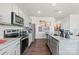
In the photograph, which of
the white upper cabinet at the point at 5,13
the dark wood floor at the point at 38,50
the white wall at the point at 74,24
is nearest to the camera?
the white upper cabinet at the point at 5,13

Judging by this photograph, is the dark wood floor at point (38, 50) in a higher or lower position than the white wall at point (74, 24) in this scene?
lower

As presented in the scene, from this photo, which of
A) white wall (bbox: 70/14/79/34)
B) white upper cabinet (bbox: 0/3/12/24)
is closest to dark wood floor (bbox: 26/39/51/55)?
white upper cabinet (bbox: 0/3/12/24)

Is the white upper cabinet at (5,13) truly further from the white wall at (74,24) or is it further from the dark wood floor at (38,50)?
the white wall at (74,24)

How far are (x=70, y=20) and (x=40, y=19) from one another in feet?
11.5

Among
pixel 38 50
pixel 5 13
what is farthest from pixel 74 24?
pixel 5 13

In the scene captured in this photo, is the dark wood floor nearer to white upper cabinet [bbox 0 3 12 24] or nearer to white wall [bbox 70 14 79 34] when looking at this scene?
white upper cabinet [bbox 0 3 12 24]

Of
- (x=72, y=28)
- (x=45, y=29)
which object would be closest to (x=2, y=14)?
(x=72, y=28)

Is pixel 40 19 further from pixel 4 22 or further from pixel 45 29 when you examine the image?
pixel 4 22

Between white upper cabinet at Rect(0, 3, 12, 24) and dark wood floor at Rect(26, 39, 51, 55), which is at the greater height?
white upper cabinet at Rect(0, 3, 12, 24)

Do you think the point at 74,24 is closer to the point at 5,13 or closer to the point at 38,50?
the point at 38,50

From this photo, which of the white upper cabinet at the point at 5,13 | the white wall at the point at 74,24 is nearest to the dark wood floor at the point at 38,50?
the white upper cabinet at the point at 5,13

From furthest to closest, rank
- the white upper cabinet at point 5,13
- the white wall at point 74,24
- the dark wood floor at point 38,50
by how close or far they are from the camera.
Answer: the white wall at point 74,24 → the dark wood floor at point 38,50 → the white upper cabinet at point 5,13

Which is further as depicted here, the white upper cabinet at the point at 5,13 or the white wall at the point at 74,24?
→ the white wall at the point at 74,24

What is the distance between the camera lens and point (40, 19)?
13117 millimetres
